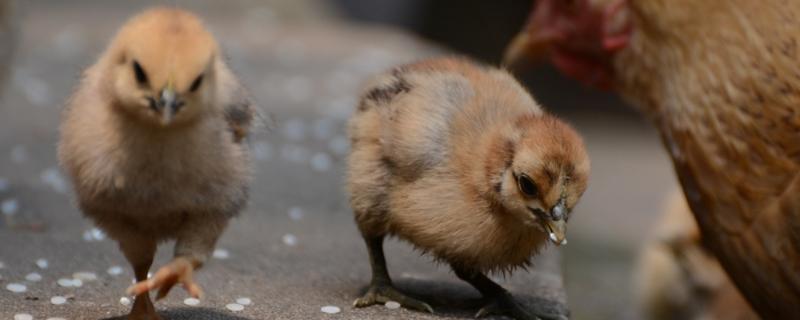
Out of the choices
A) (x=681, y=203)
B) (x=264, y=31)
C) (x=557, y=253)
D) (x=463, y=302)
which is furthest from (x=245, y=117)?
(x=264, y=31)

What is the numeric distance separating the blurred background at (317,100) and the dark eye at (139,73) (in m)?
0.61

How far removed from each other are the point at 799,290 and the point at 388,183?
0.98m

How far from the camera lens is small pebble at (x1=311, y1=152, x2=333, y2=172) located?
5012 millimetres

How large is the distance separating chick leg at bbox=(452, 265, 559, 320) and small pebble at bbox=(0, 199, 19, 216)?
166 centimetres

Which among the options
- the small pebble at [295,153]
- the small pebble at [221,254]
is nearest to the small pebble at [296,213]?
the small pebble at [221,254]

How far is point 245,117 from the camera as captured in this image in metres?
2.54

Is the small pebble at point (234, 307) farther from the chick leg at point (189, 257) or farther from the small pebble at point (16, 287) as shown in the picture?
the small pebble at point (16, 287)

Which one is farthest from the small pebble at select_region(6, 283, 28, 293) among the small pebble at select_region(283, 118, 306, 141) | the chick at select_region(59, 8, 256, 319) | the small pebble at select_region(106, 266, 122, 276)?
the small pebble at select_region(283, 118, 306, 141)

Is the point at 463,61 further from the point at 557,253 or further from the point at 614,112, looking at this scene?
the point at 614,112

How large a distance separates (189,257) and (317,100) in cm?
408

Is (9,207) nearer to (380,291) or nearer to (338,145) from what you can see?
(380,291)

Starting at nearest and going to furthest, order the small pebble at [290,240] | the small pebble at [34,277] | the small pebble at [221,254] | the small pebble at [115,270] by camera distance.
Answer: the small pebble at [34,277] < the small pebble at [115,270] < the small pebble at [221,254] < the small pebble at [290,240]

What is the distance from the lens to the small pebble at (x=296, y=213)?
4.09 meters

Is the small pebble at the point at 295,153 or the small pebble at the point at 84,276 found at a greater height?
the small pebble at the point at 295,153
